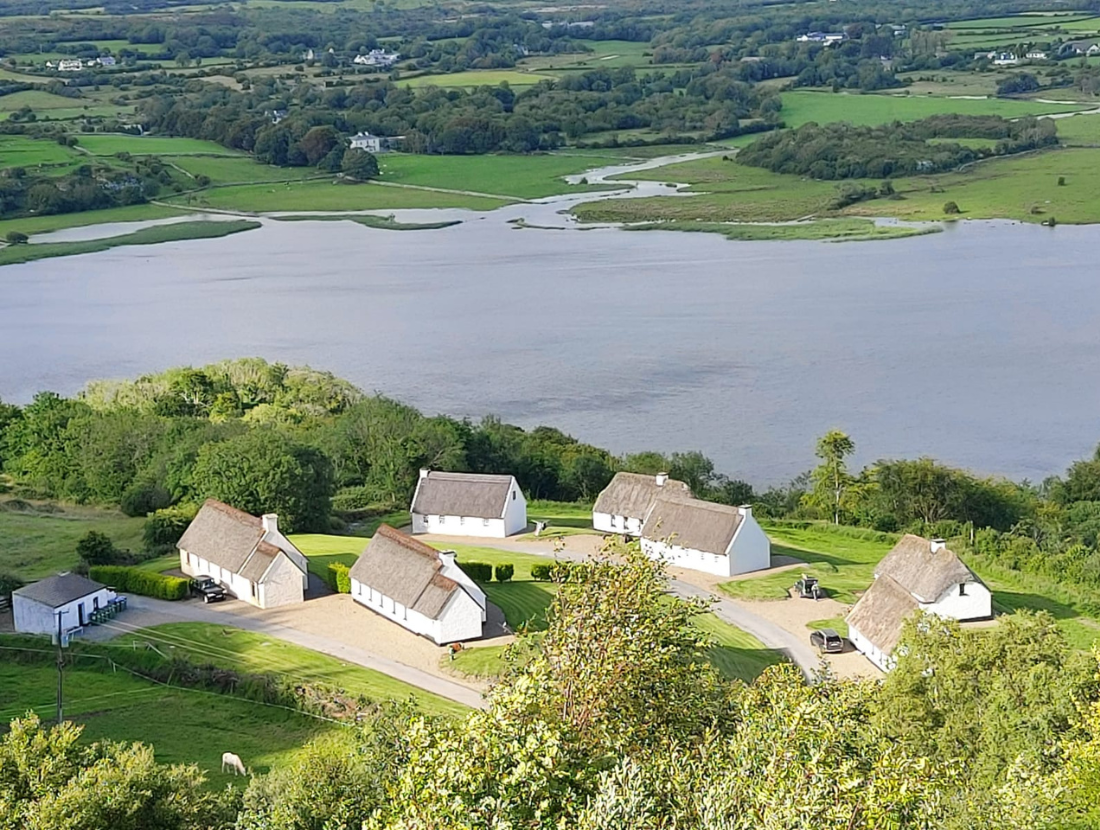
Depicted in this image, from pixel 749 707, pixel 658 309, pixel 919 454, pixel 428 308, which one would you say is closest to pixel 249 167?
pixel 428 308

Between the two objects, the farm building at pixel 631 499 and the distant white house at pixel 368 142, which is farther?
Answer: the distant white house at pixel 368 142

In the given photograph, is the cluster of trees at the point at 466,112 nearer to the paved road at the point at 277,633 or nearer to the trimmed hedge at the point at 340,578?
the trimmed hedge at the point at 340,578

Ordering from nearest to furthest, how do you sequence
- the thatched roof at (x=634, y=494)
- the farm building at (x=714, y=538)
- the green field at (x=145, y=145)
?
the farm building at (x=714, y=538)
the thatched roof at (x=634, y=494)
the green field at (x=145, y=145)

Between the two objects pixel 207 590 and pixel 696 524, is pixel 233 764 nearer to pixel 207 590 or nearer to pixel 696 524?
pixel 207 590

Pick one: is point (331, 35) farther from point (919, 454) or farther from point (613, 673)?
point (613, 673)

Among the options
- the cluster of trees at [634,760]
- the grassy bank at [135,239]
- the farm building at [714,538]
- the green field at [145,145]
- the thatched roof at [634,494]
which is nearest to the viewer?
the cluster of trees at [634,760]

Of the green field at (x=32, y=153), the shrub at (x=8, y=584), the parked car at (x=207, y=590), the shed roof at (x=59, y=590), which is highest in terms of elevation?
the shed roof at (x=59, y=590)

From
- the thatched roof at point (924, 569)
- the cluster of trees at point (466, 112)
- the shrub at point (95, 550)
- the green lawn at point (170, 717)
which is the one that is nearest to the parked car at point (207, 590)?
the shrub at point (95, 550)
